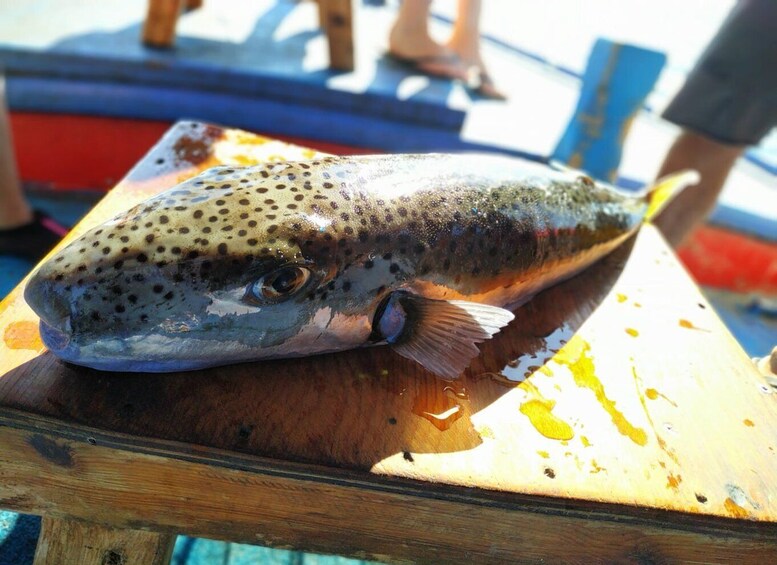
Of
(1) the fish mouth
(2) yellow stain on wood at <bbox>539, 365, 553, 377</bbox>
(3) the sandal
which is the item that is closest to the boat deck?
(3) the sandal

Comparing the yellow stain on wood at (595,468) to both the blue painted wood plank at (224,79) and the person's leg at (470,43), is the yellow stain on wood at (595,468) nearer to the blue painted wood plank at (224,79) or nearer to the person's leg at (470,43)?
the blue painted wood plank at (224,79)

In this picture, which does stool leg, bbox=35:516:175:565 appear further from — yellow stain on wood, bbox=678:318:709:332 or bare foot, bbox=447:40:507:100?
bare foot, bbox=447:40:507:100

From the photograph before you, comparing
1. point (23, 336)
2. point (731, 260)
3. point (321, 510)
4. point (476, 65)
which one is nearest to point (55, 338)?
point (23, 336)

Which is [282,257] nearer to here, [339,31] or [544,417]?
[544,417]

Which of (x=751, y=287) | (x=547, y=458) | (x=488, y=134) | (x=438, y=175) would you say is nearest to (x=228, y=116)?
(x=488, y=134)

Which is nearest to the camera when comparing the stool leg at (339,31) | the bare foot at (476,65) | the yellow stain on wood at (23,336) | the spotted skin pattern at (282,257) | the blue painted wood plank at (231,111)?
the spotted skin pattern at (282,257)

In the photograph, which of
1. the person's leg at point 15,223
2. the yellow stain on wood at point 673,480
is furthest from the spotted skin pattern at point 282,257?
the person's leg at point 15,223
